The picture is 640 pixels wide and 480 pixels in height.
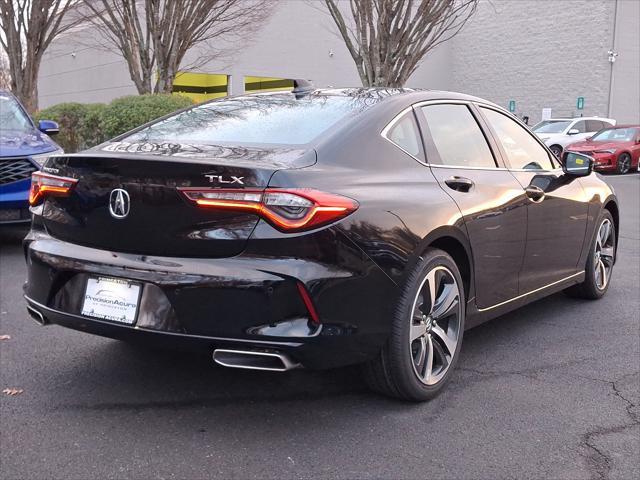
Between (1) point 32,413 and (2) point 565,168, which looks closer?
(1) point 32,413

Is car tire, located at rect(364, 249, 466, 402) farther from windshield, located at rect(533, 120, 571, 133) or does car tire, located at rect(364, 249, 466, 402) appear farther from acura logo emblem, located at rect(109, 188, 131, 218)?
windshield, located at rect(533, 120, 571, 133)

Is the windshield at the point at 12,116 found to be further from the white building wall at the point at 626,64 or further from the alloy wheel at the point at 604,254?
the white building wall at the point at 626,64

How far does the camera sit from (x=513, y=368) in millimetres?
4230

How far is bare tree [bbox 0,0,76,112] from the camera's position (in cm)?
1593

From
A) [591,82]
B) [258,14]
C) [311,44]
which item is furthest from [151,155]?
[591,82]

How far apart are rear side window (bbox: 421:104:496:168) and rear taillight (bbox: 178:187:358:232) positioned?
1102 millimetres

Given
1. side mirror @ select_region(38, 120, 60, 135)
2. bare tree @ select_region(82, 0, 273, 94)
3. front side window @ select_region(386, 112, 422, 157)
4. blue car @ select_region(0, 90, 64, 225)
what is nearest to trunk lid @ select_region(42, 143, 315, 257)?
front side window @ select_region(386, 112, 422, 157)

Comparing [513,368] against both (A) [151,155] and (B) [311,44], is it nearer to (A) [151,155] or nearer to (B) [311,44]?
(A) [151,155]

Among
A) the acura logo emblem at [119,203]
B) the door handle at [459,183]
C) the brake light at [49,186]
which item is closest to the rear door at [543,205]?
the door handle at [459,183]

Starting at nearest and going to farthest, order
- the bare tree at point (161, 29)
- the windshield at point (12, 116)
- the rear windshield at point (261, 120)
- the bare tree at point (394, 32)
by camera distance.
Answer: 1. the rear windshield at point (261, 120)
2. the windshield at point (12, 116)
3. the bare tree at point (394, 32)
4. the bare tree at point (161, 29)

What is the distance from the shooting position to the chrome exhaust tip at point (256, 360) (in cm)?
304

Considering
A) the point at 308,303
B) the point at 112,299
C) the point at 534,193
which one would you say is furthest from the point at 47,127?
the point at 308,303

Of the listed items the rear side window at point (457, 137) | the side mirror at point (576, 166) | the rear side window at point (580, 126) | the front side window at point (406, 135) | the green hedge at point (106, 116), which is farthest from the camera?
the rear side window at point (580, 126)

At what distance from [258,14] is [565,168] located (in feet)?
49.3
